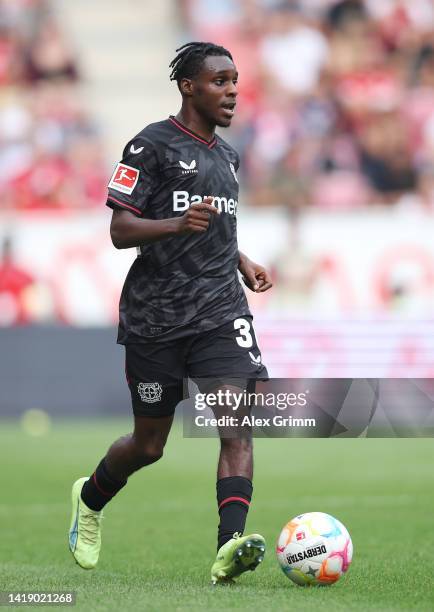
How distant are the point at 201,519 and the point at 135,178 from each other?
3.51 m

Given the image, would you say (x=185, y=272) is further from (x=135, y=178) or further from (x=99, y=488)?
(x=99, y=488)

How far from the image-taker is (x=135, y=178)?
536cm

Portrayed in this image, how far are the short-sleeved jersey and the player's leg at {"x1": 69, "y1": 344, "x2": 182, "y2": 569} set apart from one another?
0.11 metres

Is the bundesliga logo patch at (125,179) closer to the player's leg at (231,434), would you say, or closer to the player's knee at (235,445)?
the player's leg at (231,434)

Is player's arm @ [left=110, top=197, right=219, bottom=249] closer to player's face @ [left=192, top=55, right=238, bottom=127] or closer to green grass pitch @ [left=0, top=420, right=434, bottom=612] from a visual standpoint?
player's face @ [left=192, top=55, right=238, bottom=127]

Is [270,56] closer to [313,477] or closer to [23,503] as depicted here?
[313,477]

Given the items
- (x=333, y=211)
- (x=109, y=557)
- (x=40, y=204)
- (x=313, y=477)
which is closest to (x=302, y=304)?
(x=333, y=211)

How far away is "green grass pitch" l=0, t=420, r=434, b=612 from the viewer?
16.0 feet

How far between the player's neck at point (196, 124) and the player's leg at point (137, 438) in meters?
0.97

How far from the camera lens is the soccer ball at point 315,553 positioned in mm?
5078

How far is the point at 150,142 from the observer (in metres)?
5.39

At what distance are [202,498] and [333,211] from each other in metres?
9.06

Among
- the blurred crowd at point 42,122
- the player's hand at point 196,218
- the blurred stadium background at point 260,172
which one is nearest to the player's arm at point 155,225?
the player's hand at point 196,218

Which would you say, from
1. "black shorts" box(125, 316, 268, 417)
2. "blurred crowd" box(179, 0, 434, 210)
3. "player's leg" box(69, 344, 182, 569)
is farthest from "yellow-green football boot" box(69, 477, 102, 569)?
"blurred crowd" box(179, 0, 434, 210)
